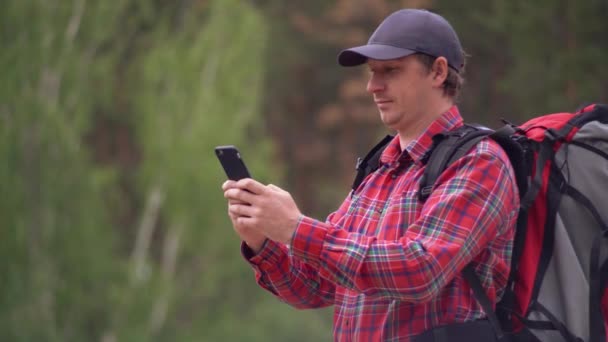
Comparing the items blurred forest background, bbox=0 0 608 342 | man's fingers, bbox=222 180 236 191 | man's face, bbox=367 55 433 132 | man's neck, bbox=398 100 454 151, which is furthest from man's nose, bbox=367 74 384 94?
blurred forest background, bbox=0 0 608 342

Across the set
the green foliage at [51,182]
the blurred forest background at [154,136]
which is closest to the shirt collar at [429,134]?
the blurred forest background at [154,136]

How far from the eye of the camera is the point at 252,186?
224 centimetres

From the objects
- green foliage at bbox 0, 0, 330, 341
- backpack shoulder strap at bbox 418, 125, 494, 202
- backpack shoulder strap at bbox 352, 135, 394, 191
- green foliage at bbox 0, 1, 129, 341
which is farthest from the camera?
green foliage at bbox 0, 0, 330, 341

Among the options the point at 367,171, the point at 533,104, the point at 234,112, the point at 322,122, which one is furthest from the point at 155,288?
the point at 322,122

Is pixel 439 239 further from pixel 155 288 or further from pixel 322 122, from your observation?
pixel 322 122

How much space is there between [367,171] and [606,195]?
25.2 inches

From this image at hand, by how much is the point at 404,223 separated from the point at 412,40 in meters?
0.47

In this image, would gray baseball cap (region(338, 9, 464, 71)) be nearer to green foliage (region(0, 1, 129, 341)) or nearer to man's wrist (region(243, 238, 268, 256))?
man's wrist (region(243, 238, 268, 256))

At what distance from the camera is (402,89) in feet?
8.06

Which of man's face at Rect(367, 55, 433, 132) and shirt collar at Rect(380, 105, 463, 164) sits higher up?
man's face at Rect(367, 55, 433, 132)

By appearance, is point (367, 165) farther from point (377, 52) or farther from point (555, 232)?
point (555, 232)

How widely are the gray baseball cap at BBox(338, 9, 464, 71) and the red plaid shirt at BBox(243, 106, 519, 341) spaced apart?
0.54 ft

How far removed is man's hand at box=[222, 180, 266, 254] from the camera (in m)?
2.29

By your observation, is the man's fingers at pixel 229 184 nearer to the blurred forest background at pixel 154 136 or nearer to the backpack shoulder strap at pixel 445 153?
the backpack shoulder strap at pixel 445 153
